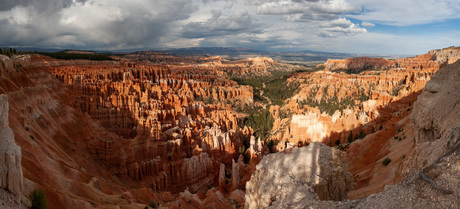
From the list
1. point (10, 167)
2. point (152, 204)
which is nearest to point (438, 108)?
point (152, 204)

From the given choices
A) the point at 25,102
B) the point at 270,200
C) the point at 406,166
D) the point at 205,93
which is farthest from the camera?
the point at 205,93

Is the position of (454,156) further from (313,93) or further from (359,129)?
(313,93)

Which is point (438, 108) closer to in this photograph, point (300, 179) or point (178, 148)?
point (300, 179)

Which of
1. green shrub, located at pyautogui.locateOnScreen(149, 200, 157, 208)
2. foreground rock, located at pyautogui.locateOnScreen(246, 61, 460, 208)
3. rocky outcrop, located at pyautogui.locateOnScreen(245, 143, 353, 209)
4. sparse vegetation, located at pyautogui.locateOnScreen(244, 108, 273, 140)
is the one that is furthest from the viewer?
sparse vegetation, located at pyautogui.locateOnScreen(244, 108, 273, 140)

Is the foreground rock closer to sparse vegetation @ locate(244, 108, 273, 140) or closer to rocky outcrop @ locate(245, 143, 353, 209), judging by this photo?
A: rocky outcrop @ locate(245, 143, 353, 209)

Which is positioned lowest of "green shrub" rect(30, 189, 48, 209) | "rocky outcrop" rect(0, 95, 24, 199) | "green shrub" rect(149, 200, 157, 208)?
"green shrub" rect(149, 200, 157, 208)

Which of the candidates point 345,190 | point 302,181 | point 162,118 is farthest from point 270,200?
point 162,118

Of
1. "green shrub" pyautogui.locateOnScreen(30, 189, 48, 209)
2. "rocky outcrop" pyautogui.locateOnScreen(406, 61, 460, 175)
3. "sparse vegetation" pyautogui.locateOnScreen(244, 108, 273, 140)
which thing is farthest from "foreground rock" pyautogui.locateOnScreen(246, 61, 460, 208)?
"sparse vegetation" pyautogui.locateOnScreen(244, 108, 273, 140)
